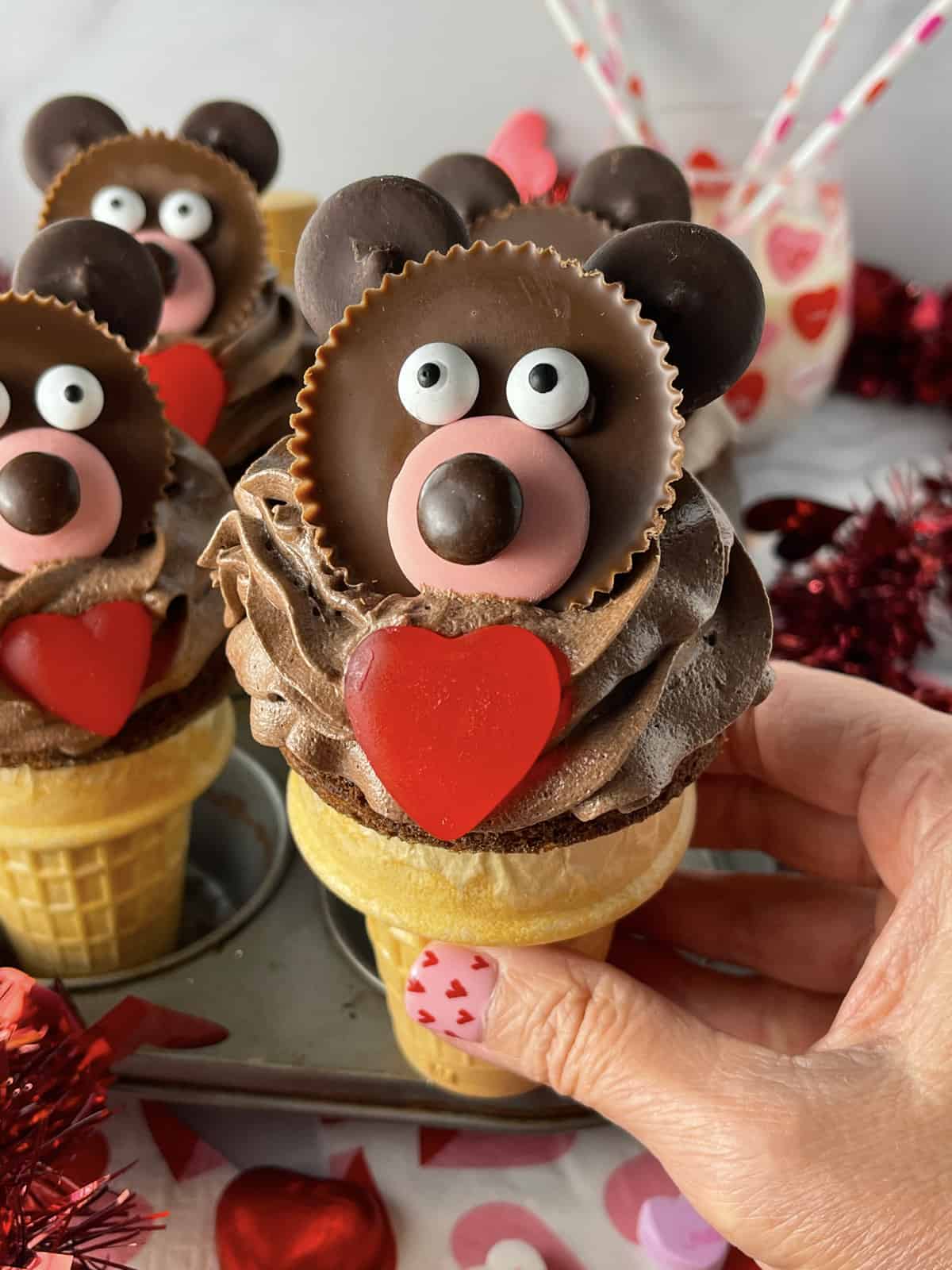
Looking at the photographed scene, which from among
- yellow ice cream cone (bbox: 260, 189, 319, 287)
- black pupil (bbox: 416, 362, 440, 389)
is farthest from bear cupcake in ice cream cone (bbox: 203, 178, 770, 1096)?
yellow ice cream cone (bbox: 260, 189, 319, 287)

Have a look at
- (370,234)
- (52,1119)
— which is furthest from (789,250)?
(52,1119)

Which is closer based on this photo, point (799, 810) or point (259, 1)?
point (799, 810)

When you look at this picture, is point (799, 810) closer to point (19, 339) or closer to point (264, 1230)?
point (264, 1230)

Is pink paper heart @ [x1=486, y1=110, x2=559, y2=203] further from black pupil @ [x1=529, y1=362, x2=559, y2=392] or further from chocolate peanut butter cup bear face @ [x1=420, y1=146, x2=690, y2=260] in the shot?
black pupil @ [x1=529, y1=362, x2=559, y2=392]

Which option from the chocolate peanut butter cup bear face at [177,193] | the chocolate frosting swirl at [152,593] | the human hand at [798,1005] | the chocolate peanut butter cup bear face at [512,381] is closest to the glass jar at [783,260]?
the chocolate peanut butter cup bear face at [177,193]

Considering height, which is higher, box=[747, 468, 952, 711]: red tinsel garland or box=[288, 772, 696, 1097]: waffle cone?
box=[288, 772, 696, 1097]: waffle cone

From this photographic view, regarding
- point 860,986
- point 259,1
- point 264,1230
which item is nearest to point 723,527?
point 860,986

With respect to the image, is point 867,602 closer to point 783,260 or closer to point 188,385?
point 783,260
